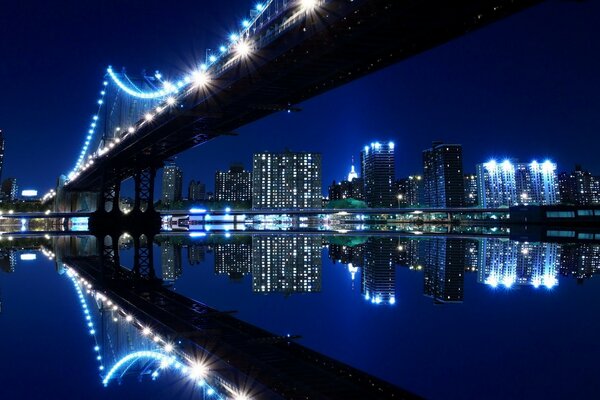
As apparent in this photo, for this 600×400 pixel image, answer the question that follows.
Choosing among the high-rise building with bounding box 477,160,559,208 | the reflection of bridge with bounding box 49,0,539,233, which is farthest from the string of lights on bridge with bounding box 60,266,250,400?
the high-rise building with bounding box 477,160,559,208

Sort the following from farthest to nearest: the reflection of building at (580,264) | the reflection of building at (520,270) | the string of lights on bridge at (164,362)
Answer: the reflection of building at (580,264) → the reflection of building at (520,270) → the string of lights on bridge at (164,362)

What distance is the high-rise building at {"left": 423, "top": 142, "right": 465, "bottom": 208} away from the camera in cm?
16300

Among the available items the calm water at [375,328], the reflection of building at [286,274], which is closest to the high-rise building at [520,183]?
the reflection of building at [286,274]

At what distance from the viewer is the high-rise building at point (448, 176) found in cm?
16300

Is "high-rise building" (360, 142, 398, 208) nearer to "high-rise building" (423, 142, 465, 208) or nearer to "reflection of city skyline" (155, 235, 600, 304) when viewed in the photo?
"high-rise building" (423, 142, 465, 208)

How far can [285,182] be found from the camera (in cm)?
14788

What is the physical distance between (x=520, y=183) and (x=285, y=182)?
67500mm

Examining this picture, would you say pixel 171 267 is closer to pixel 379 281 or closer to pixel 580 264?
pixel 379 281

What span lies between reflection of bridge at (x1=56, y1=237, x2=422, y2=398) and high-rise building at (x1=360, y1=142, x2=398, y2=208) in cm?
17631

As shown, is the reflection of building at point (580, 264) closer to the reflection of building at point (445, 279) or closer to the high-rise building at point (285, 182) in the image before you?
the reflection of building at point (445, 279)

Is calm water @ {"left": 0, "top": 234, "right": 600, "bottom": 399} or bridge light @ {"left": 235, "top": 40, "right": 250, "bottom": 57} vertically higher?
bridge light @ {"left": 235, "top": 40, "right": 250, "bottom": 57}

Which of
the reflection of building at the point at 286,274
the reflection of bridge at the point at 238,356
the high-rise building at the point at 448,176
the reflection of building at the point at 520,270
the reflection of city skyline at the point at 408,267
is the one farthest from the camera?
the high-rise building at the point at 448,176

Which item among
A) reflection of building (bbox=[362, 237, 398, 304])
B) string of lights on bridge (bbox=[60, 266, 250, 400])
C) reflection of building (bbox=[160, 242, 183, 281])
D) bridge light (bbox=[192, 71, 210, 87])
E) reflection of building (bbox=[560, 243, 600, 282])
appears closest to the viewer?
string of lights on bridge (bbox=[60, 266, 250, 400])

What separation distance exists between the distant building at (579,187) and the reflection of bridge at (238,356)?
162 meters
